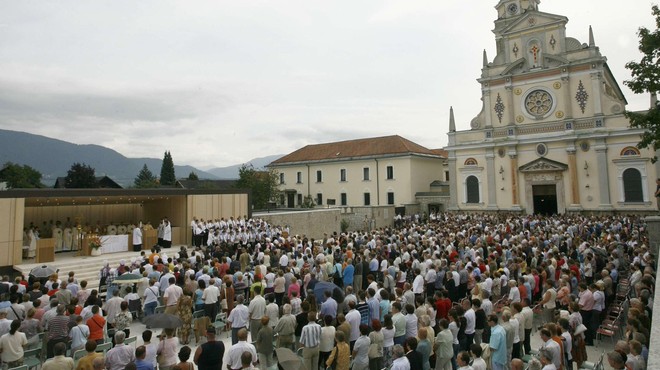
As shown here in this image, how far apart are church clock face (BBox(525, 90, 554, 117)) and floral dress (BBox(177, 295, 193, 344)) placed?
3368 centimetres

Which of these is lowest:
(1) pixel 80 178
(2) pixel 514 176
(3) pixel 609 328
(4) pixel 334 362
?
(3) pixel 609 328

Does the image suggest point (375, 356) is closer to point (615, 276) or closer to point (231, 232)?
point (615, 276)

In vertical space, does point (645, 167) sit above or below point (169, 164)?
below

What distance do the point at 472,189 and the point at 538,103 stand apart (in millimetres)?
9134

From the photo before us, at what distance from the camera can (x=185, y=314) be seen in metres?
8.80

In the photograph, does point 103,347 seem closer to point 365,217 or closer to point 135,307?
point 135,307

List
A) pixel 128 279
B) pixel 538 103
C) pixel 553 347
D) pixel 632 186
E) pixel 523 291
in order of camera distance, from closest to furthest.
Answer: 1. pixel 553 347
2. pixel 523 291
3. pixel 128 279
4. pixel 632 186
5. pixel 538 103

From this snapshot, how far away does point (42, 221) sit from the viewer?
63.4 ft

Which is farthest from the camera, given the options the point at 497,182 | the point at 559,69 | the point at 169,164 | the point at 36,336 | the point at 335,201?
the point at 169,164

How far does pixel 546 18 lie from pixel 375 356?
3659 cm

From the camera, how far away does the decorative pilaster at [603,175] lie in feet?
99.2

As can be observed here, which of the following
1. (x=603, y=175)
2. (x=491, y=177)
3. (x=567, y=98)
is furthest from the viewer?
(x=491, y=177)

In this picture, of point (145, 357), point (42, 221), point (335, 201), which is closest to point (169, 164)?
point (335, 201)

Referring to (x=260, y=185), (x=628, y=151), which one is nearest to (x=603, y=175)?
(x=628, y=151)
